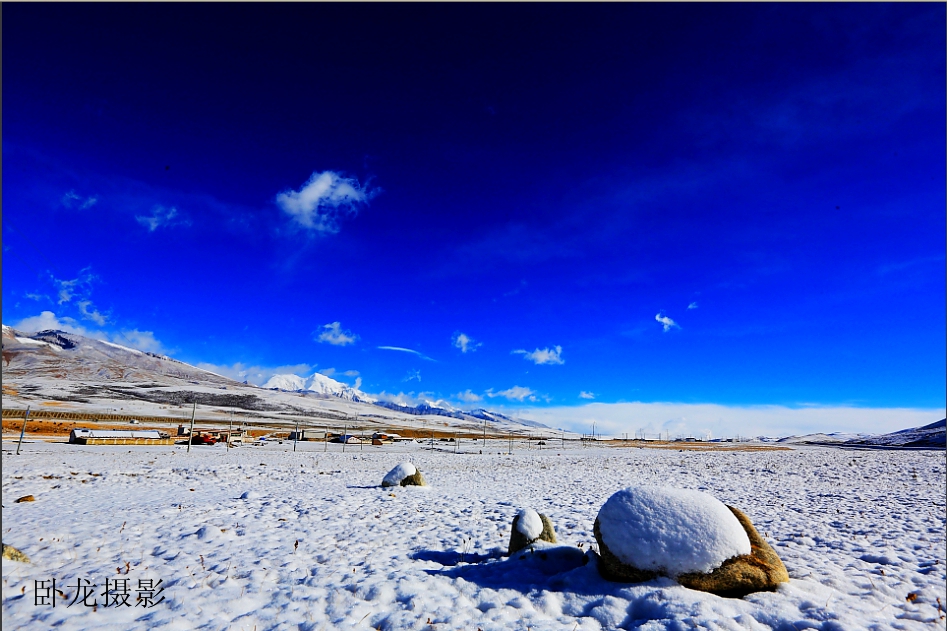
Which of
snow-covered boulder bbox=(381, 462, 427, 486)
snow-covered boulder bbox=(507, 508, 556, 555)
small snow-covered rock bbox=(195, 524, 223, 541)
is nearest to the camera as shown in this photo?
snow-covered boulder bbox=(507, 508, 556, 555)

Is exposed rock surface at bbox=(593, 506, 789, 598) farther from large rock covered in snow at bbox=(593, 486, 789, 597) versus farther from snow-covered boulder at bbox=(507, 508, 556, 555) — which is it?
snow-covered boulder at bbox=(507, 508, 556, 555)

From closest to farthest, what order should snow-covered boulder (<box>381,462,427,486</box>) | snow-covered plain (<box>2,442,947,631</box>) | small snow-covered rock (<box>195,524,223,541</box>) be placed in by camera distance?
snow-covered plain (<box>2,442,947,631</box>)
small snow-covered rock (<box>195,524,223,541</box>)
snow-covered boulder (<box>381,462,427,486</box>)

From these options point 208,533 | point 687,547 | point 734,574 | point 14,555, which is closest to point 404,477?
point 208,533

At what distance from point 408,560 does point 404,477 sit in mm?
10655

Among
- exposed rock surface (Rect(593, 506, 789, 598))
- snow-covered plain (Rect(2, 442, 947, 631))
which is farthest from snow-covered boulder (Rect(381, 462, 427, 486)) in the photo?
exposed rock surface (Rect(593, 506, 789, 598))

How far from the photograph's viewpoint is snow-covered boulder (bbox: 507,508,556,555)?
10.4 metres

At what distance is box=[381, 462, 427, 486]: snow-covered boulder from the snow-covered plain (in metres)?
0.69

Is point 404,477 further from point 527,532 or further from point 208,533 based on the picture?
point 527,532

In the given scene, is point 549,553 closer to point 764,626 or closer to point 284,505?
point 764,626

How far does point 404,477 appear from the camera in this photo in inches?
819

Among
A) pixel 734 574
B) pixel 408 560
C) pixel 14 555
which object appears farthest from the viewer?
pixel 408 560

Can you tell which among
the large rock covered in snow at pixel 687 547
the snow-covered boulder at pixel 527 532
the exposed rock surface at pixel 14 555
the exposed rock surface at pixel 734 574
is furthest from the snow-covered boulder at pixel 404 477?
the exposed rock surface at pixel 734 574

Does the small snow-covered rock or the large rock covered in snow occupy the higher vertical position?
the large rock covered in snow

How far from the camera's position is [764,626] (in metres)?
7.04
